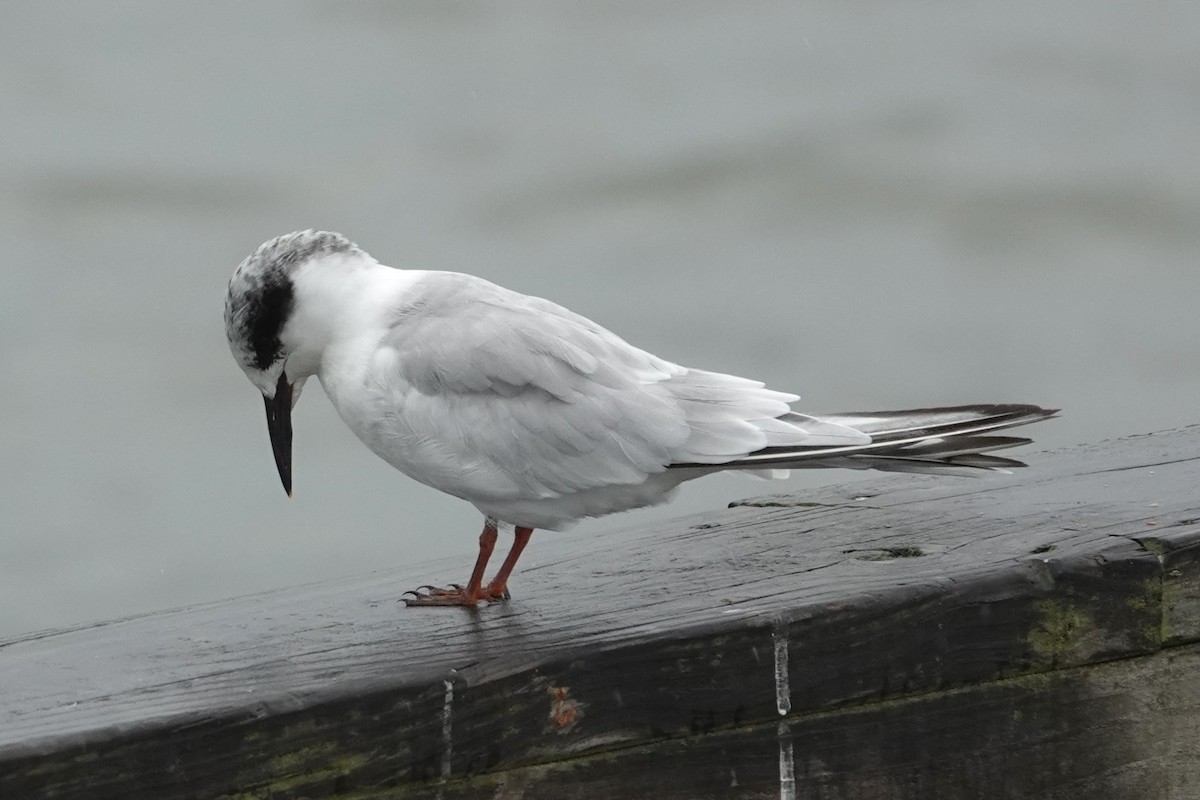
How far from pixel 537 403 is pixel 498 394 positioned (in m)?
0.09

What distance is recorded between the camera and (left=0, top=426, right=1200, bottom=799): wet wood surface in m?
2.51

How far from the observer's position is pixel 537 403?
3.71 m

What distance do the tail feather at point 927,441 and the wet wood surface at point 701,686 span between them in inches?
5.7

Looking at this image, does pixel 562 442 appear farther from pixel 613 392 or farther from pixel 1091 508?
pixel 1091 508

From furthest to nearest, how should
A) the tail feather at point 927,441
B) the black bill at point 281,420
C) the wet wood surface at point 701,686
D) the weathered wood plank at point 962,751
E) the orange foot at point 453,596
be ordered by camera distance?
the black bill at point 281,420, the orange foot at point 453,596, the tail feather at point 927,441, the weathered wood plank at point 962,751, the wet wood surface at point 701,686

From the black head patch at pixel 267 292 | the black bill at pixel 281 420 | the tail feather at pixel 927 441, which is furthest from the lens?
the black bill at pixel 281 420

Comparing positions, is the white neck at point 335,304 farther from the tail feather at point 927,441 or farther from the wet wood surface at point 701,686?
the tail feather at point 927,441

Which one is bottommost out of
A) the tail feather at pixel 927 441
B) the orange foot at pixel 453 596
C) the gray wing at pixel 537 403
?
the orange foot at pixel 453 596

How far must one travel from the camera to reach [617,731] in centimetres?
269

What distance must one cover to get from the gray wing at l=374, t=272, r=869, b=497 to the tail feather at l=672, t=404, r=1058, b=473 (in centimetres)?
25

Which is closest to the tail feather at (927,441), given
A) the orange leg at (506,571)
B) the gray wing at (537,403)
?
the gray wing at (537,403)

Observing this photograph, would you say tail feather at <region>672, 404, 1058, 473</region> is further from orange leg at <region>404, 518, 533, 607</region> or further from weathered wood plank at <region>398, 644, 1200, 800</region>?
orange leg at <region>404, 518, 533, 607</region>

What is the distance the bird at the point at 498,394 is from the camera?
3.62m

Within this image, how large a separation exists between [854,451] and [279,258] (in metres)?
1.37
